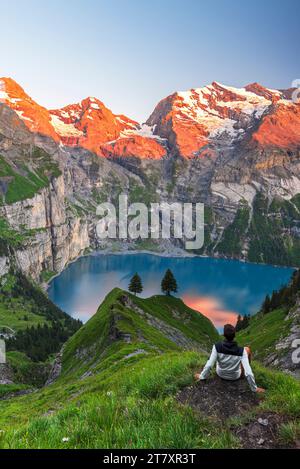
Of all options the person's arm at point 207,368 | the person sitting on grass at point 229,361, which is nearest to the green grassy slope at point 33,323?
the person's arm at point 207,368

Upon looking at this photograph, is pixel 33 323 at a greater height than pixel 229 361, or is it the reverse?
pixel 229 361

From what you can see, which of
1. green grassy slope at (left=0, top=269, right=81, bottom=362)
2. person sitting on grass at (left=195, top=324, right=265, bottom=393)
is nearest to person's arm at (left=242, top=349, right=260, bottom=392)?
person sitting on grass at (left=195, top=324, right=265, bottom=393)

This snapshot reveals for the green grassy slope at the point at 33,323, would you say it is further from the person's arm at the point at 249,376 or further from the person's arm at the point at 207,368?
the person's arm at the point at 249,376

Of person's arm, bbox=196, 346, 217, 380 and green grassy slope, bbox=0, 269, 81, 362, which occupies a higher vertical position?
person's arm, bbox=196, 346, 217, 380

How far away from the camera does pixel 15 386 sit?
6981cm

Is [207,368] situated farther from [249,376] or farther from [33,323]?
[33,323]

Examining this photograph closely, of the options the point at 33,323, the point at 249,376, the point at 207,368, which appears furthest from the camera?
the point at 33,323

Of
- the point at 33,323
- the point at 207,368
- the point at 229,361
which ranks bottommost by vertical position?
the point at 33,323

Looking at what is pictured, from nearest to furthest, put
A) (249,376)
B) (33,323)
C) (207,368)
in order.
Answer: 1. (249,376)
2. (207,368)
3. (33,323)

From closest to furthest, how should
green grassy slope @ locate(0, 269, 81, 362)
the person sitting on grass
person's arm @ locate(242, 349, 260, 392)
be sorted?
person's arm @ locate(242, 349, 260, 392) → the person sitting on grass → green grassy slope @ locate(0, 269, 81, 362)

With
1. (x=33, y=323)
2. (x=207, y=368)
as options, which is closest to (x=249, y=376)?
(x=207, y=368)

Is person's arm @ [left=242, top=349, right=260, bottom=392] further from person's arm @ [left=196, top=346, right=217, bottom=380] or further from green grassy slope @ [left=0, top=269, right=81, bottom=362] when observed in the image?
green grassy slope @ [left=0, top=269, right=81, bottom=362]
